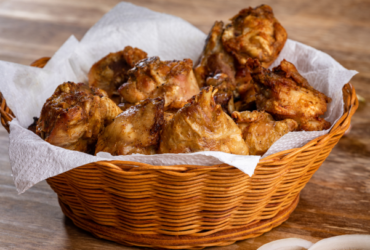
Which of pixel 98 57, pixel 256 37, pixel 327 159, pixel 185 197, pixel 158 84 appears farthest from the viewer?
pixel 98 57

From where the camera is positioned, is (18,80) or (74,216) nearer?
(74,216)

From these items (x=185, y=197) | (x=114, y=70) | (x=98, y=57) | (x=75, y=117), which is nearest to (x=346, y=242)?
(x=185, y=197)

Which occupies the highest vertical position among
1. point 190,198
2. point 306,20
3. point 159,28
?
point 159,28

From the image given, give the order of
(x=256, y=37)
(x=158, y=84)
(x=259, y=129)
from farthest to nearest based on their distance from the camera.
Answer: (x=256, y=37)
(x=158, y=84)
(x=259, y=129)

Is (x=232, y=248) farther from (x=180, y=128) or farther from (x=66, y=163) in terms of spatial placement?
(x=66, y=163)

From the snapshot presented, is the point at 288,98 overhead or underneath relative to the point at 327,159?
overhead

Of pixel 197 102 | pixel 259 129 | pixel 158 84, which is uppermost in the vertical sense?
pixel 197 102

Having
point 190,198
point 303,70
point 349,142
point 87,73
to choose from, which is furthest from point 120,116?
point 349,142

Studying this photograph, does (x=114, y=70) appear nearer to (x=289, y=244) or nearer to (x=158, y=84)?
(x=158, y=84)
